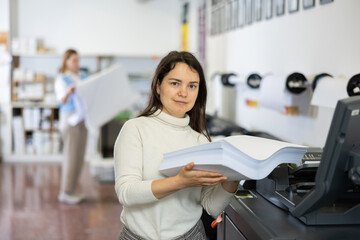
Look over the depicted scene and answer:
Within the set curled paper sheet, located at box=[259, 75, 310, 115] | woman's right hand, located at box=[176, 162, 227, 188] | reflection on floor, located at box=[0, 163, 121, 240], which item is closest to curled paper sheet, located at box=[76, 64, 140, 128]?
reflection on floor, located at box=[0, 163, 121, 240]

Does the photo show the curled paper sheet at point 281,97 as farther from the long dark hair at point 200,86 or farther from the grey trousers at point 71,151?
the grey trousers at point 71,151

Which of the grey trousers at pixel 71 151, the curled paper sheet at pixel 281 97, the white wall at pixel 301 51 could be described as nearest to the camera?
the white wall at pixel 301 51

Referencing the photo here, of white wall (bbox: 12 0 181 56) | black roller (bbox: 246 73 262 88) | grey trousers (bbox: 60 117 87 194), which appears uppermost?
white wall (bbox: 12 0 181 56)

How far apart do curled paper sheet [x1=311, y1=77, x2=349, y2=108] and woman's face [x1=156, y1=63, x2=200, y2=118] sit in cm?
82

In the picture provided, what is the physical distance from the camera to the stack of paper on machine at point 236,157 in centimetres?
128

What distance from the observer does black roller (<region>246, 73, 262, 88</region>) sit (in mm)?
3602

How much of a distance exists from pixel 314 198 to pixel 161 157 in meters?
0.49

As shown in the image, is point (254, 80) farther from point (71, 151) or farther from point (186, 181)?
point (186, 181)

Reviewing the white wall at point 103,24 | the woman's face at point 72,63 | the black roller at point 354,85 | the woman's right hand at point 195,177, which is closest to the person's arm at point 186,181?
the woman's right hand at point 195,177

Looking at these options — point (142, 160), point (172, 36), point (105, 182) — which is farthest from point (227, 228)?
point (172, 36)

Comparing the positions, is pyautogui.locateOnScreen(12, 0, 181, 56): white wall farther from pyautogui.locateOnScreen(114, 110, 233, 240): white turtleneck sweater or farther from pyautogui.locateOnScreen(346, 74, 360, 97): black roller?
pyautogui.locateOnScreen(114, 110, 233, 240): white turtleneck sweater

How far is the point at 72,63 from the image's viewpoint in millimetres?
5113

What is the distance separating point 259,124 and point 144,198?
265 centimetres

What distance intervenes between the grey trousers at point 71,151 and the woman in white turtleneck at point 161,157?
11.5 feet
